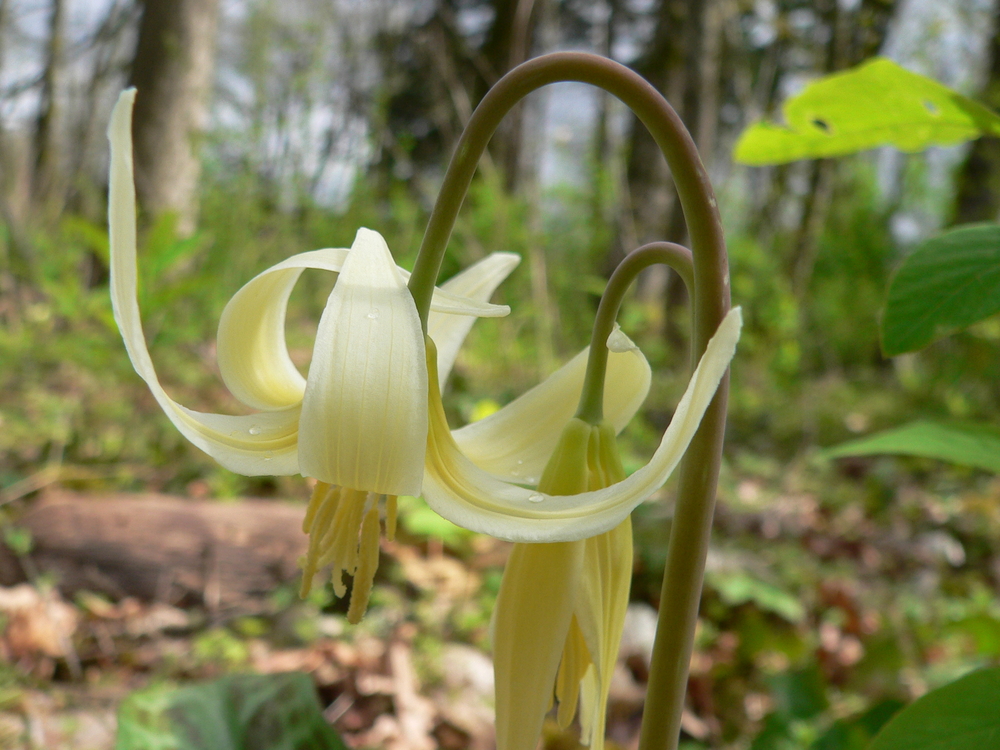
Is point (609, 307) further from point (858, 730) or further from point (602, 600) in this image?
point (858, 730)

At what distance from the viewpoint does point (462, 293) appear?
34.9 inches

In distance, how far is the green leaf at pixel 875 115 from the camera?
0.89 m

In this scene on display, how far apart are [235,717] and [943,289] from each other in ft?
3.69

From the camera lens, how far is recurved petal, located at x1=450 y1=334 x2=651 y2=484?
847mm

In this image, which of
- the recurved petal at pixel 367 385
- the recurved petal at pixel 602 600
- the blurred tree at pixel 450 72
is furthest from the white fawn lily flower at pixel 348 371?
the blurred tree at pixel 450 72

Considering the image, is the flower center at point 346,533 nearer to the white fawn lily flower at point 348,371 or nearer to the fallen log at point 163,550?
the white fawn lily flower at point 348,371

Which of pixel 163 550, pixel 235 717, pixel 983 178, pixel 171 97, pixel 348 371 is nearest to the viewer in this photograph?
pixel 348 371

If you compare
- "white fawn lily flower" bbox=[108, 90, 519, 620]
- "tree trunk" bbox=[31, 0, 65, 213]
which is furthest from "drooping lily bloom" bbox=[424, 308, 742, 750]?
"tree trunk" bbox=[31, 0, 65, 213]

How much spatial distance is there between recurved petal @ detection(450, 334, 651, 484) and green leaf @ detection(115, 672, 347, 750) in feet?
1.67

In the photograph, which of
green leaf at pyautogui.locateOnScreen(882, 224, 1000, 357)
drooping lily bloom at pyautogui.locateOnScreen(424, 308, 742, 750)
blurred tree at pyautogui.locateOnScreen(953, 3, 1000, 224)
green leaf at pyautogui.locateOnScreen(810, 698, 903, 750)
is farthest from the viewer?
blurred tree at pyautogui.locateOnScreen(953, 3, 1000, 224)

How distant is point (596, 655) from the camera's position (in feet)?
2.47

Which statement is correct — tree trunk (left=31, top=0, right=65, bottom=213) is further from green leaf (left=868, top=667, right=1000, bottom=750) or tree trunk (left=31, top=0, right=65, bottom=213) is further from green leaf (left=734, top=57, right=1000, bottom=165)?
green leaf (left=868, top=667, right=1000, bottom=750)

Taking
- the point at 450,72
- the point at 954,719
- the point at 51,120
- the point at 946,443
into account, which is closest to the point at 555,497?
the point at 954,719

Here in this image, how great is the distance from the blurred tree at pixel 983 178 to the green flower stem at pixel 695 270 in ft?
21.9
